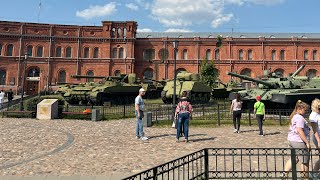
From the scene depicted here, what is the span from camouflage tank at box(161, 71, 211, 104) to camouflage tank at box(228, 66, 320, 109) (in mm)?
5103

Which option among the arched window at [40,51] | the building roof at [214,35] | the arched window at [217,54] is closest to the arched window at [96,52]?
the arched window at [40,51]

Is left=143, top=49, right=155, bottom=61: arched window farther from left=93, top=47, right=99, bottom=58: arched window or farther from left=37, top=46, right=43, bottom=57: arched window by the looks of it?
left=37, top=46, right=43, bottom=57: arched window

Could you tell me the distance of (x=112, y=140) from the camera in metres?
10.6

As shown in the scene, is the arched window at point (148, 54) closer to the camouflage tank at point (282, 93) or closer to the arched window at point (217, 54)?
the arched window at point (217, 54)

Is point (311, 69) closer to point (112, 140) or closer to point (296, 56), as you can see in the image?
point (296, 56)

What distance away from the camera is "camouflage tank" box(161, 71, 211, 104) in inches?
995

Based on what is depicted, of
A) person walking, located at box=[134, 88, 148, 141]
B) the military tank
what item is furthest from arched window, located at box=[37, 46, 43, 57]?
person walking, located at box=[134, 88, 148, 141]

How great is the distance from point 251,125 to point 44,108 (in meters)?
12.1

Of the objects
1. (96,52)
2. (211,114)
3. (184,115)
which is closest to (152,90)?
(211,114)

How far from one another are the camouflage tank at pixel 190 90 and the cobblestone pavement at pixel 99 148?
11582 mm

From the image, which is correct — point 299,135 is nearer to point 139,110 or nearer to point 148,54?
point 139,110

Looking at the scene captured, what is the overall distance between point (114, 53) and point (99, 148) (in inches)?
1592

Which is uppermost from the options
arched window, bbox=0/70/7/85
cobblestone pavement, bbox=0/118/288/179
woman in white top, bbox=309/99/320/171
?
arched window, bbox=0/70/7/85

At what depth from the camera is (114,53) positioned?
159 ft
